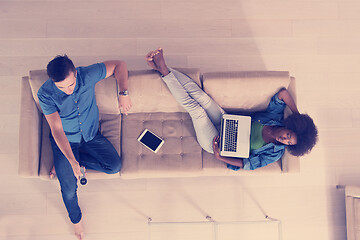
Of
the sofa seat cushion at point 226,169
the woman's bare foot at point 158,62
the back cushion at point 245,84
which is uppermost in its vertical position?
the woman's bare foot at point 158,62

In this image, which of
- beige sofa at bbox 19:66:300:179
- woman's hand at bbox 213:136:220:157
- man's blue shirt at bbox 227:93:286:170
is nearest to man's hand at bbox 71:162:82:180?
beige sofa at bbox 19:66:300:179

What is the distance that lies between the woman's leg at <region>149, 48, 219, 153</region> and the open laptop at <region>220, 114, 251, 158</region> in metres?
0.11

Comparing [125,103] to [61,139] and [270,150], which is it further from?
[270,150]

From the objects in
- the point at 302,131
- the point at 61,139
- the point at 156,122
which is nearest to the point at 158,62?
the point at 156,122

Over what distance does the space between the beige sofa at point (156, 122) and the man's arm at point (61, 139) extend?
27 cm

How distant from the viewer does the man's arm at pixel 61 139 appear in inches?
81.1

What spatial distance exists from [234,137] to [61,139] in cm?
133

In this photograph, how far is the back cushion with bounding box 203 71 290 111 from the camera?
2275 mm

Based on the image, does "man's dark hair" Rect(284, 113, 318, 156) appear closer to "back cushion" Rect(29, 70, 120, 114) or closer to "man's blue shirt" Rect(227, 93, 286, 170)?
"man's blue shirt" Rect(227, 93, 286, 170)

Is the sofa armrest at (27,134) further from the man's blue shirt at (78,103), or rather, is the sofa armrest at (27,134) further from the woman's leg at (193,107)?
the woman's leg at (193,107)

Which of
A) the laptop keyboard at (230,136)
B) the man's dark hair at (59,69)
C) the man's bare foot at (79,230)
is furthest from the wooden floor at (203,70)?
the man's dark hair at (59,69)

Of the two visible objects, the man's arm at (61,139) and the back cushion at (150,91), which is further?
the back cushion at (150,91)

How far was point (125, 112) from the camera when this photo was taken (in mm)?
2301

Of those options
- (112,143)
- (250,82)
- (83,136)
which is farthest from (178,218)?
(250,82)
